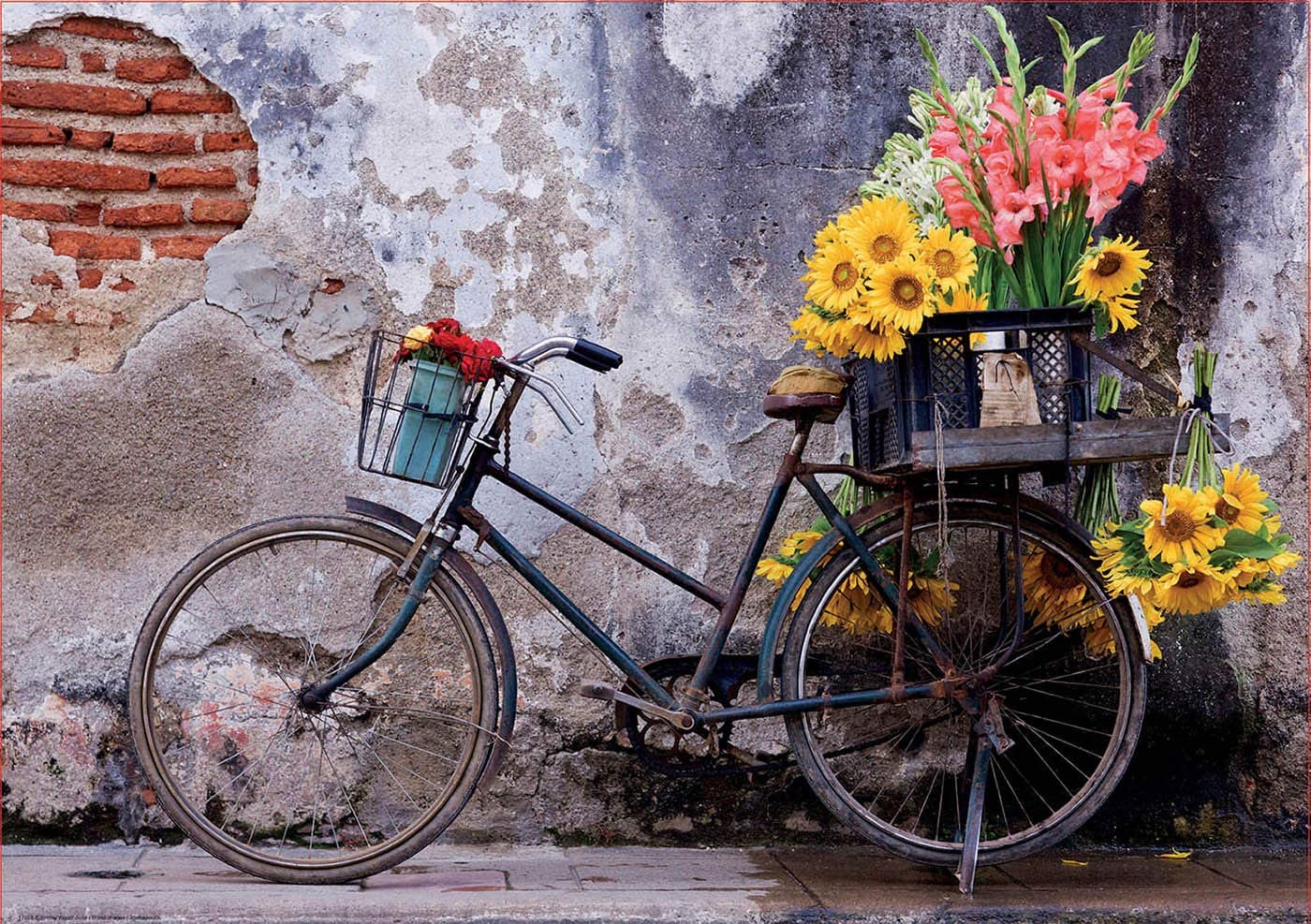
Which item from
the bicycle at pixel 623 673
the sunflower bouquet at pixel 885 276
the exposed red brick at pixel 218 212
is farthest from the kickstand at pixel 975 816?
the exposed red brick at pixel 218 212

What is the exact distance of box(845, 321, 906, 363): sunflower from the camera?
276cm

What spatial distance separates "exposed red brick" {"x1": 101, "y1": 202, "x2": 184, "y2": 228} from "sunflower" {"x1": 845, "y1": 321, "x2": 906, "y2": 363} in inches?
76.2

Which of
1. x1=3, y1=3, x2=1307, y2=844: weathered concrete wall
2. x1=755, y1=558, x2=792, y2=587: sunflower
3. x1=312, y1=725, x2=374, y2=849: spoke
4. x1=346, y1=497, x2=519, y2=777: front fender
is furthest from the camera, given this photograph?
x1=3, y1=3, x2=1307, y2=844: weathered concrete wall

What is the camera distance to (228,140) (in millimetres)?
3500

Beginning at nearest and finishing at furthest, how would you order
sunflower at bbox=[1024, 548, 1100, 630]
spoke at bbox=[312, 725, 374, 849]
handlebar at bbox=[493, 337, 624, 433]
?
handlebar at bbox=[493, 337, 624, 433] → sunflower at bbox=[1024, 548, 1100, 630] → spoke at bbox=[312, 725, 374, 849]

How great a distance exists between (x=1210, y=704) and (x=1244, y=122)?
Answer: 1.70 metres

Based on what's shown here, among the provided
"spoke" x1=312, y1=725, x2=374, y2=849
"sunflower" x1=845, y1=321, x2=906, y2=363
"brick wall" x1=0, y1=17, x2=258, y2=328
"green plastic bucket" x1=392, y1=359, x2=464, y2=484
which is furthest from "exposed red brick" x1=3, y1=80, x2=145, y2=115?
"sunflower" x1=845, y1=321, x2=906, y2=363

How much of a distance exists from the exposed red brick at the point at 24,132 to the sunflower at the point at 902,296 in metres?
2.33

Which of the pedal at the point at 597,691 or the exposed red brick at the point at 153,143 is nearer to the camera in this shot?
the pedal at the point at 597,691

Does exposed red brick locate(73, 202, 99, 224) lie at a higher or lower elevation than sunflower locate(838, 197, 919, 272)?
A: higher

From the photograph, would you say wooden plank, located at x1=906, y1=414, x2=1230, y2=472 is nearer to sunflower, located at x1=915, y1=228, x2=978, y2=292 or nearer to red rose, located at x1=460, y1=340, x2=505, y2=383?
sunflower, located at x1=915, y1=228, x2=978, y2=292

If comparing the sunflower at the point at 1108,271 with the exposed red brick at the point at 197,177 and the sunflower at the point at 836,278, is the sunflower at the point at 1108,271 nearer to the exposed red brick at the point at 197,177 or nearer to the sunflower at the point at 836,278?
the sunflower at the point at 836,278

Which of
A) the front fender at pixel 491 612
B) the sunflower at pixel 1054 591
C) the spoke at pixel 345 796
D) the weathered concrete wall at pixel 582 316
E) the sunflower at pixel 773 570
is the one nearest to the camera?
the front fender at pixel 491 612

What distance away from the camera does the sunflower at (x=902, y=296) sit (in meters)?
2.70
